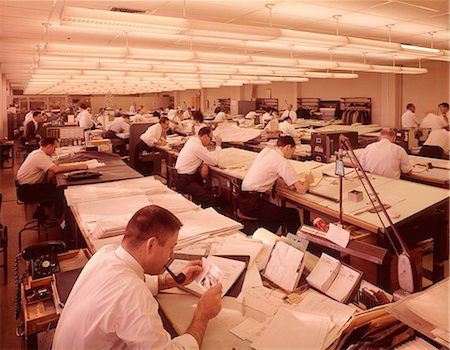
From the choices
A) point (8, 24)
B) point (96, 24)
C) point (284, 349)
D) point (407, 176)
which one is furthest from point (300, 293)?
point (8, 24)

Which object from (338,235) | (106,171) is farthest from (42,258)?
(106,171)

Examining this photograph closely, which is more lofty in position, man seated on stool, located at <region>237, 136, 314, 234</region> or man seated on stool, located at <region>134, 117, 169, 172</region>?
man seated on stool, located at <region>134, 117, 169, 172</region>

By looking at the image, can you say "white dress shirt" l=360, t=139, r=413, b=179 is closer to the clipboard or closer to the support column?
the clipboard

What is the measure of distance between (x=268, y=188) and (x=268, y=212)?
249 mm

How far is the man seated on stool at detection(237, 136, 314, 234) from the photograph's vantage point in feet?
12.9

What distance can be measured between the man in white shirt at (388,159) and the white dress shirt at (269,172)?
1.44 meters

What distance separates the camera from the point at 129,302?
52.0 inches

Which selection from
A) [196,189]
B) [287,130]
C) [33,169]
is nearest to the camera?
[33,169]

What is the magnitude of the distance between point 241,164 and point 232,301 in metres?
3.85

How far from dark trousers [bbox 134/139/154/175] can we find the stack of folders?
6.69 m

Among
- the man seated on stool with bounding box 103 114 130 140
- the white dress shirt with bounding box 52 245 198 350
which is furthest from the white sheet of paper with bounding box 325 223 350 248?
the man seated on stool with bounding box 103 114 130 140

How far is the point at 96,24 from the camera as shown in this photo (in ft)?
10.5

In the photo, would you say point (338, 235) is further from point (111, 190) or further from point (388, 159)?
point (388, 159)

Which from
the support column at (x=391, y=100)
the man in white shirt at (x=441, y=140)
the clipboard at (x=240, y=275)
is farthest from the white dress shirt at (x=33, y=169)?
the support column at (x=391, y=100)
